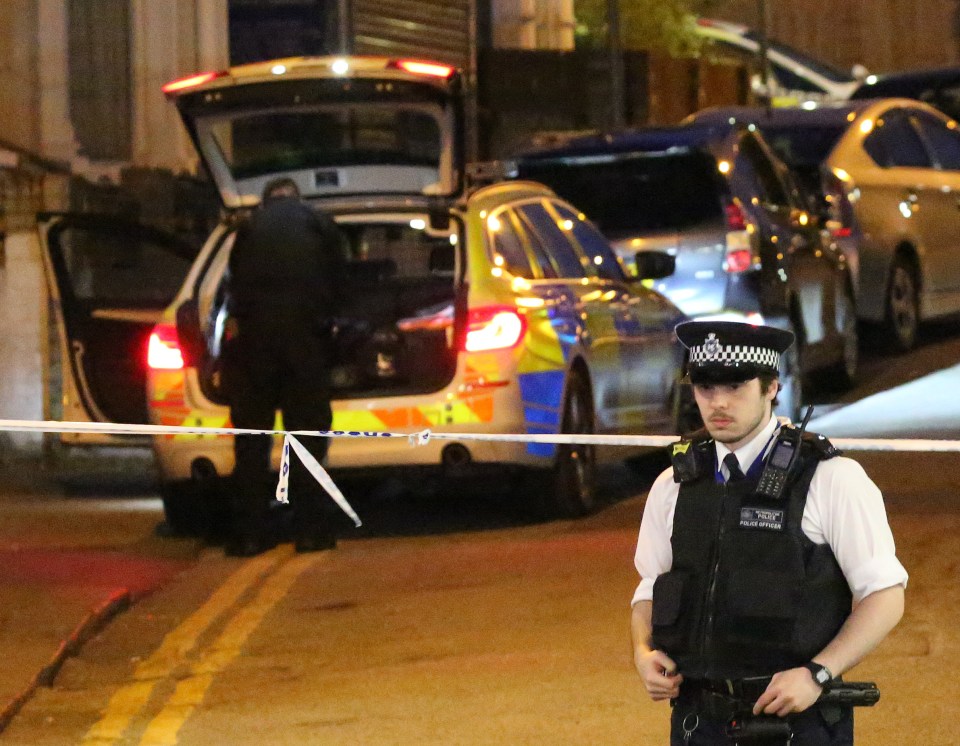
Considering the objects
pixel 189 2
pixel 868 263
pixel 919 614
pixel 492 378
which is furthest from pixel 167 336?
pixel 189 2

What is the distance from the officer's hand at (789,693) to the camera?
3.50 meters

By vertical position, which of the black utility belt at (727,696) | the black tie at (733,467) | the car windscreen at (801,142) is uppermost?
the car windscreen at (801,142)

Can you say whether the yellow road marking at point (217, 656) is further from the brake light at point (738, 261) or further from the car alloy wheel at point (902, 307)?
the car alloy wheel at point (902, 307)

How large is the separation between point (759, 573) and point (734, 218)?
331 inches

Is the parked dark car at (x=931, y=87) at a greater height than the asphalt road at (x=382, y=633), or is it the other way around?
the parked dark car at (x=931, y=87)

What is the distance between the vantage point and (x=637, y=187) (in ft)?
40.2

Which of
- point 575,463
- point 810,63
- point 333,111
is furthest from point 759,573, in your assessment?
point 810,63


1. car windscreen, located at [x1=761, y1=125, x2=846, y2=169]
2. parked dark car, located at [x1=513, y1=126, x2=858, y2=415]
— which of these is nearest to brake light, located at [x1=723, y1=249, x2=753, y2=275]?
parked dark car, located at [x1=513, y1=126, x2=858, y2=415]

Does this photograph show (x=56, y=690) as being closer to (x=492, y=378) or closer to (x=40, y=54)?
(x=492, y=378)

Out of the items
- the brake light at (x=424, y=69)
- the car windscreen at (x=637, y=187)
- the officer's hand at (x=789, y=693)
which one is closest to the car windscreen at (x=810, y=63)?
the car windscreen at (x=637, y=187)

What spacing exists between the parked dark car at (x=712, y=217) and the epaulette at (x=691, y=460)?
775 centimetres

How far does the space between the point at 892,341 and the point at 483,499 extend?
195 inches

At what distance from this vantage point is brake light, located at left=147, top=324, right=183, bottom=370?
952cm

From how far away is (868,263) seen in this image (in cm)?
1384
